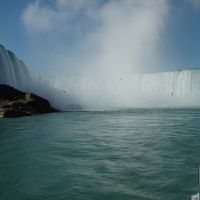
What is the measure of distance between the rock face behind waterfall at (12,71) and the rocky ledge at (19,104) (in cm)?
487

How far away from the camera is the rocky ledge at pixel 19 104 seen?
30.2 meters

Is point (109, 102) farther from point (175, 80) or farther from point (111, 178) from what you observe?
point (111, 178)

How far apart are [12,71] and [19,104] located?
35.0 ft

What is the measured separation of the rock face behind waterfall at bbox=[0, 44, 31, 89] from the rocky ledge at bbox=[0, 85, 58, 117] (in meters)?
4.87

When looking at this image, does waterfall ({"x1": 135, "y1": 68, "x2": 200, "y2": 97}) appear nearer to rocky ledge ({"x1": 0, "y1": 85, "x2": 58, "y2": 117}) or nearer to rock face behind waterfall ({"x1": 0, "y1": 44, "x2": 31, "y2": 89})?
rock face behind waterfall ({"x1": 0, "y1": 44, "x2": 31, "y2": 89})

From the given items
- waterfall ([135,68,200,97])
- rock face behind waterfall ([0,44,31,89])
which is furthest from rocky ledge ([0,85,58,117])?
waterfall ([135,68,200,97])

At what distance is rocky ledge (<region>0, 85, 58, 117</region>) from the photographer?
3021 centimetres

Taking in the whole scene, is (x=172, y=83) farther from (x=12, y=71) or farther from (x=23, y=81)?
(x=12, y=71)

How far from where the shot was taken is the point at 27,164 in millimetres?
8750

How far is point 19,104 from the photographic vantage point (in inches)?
1261

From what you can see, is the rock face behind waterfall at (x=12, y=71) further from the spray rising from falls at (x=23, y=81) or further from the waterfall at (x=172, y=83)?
the waterfall at (x=172, y=83)

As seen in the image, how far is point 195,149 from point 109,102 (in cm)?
4438

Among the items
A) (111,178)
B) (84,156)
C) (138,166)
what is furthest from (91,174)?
(84,156)

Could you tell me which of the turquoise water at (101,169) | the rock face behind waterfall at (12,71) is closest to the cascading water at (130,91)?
the rock face behind waterfall at (12,71)
